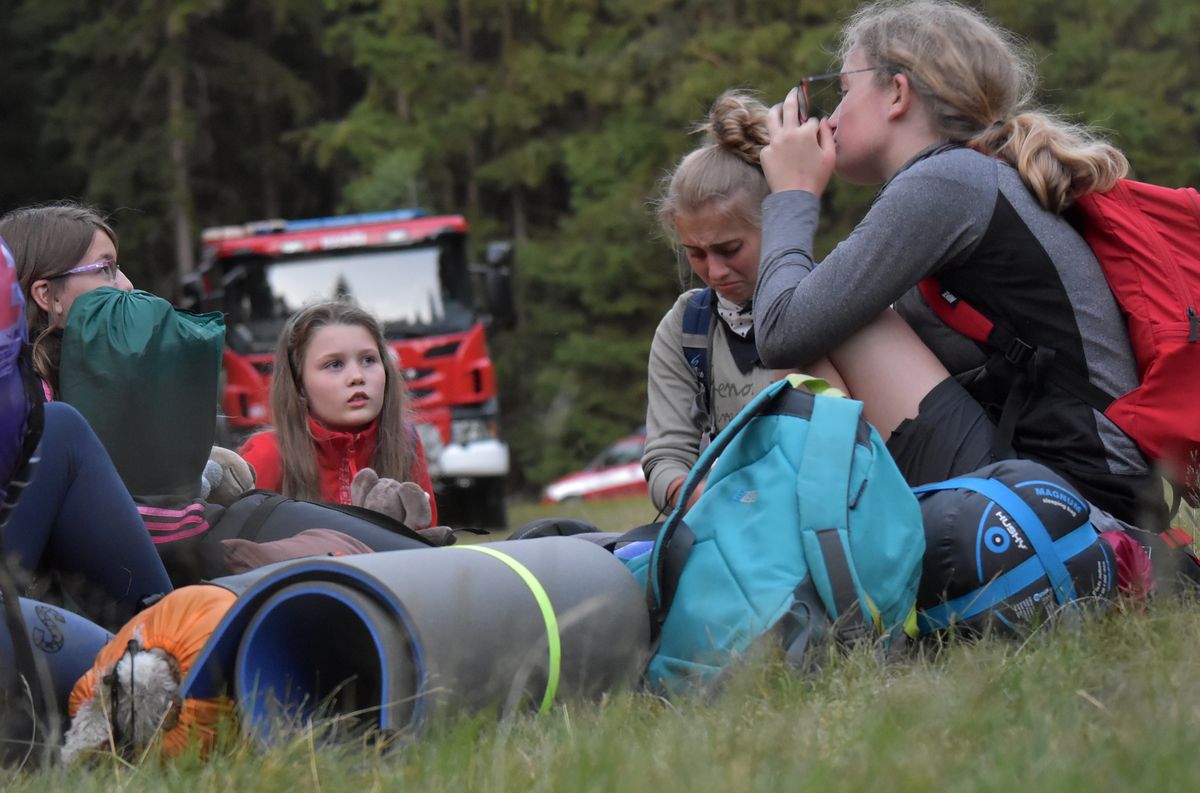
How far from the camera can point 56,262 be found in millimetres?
3936

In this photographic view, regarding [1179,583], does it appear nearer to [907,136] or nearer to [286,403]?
[907,136]

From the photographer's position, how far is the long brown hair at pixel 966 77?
3.55 m

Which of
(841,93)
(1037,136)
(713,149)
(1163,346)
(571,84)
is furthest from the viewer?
(571,84)

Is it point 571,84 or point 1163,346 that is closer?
point 1163,346

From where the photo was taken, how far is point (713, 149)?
170 inches

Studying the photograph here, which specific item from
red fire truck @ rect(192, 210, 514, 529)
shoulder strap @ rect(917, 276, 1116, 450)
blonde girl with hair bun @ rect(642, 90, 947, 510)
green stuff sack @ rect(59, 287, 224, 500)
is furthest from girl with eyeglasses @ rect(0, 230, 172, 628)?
red fire truck @ rect(192, 210, 514, 529)

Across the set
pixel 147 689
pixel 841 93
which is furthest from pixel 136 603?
pixel 841 93

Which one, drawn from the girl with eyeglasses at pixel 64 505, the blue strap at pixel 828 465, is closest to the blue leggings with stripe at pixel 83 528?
the girl with eyeglasses at pixel 64 505

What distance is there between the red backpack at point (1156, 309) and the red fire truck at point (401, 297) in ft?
37.1

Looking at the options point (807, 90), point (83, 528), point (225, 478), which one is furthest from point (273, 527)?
point (807, 90)

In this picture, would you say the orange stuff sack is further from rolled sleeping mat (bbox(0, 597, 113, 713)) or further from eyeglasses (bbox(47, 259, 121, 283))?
eyeglasses (bbox(47, 259, 121, 283))

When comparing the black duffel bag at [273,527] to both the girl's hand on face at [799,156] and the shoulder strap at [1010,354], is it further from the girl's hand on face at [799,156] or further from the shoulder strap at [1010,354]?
the shoulder strap at [1010,354]

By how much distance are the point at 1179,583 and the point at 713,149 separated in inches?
70.5

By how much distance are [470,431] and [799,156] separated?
1140cm
